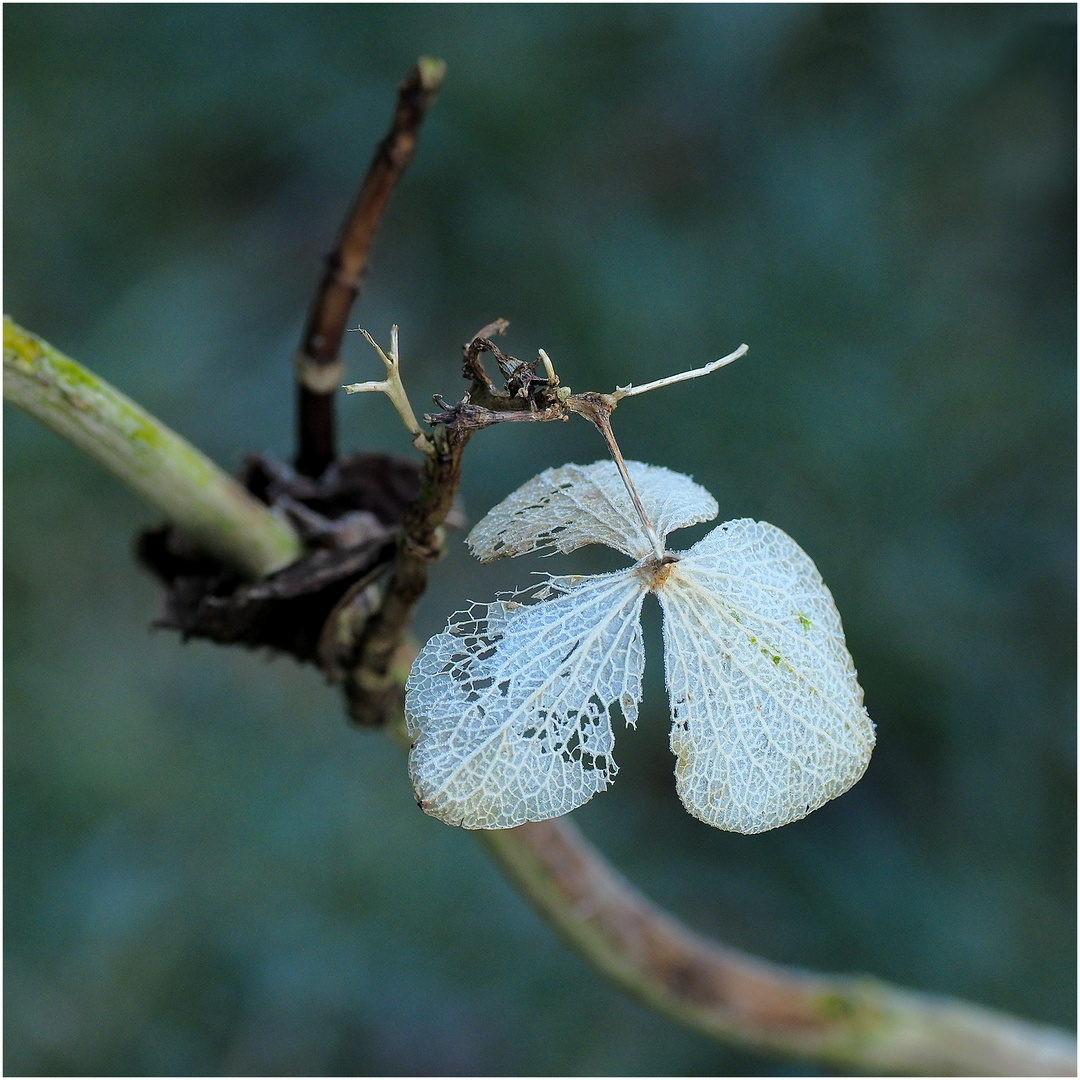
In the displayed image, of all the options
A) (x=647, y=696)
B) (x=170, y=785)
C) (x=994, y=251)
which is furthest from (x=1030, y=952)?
(x=170, y=785)

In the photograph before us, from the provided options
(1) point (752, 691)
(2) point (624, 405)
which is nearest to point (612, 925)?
(1) point (752, 691)

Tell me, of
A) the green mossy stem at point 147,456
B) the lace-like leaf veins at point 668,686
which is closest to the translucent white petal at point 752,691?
the lace-like leaf veins at point 668,686

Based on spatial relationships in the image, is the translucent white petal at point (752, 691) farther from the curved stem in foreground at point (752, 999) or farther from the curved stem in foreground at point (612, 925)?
the curved stem in foreground at point (752, 999)

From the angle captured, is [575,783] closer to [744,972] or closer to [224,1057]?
[744,972]

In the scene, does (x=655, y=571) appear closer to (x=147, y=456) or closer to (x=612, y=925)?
(x=147, y=456)

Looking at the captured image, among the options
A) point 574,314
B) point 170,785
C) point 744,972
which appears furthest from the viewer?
point 574,314

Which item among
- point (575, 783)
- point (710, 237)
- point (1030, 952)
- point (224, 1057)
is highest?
point (575, 783)
